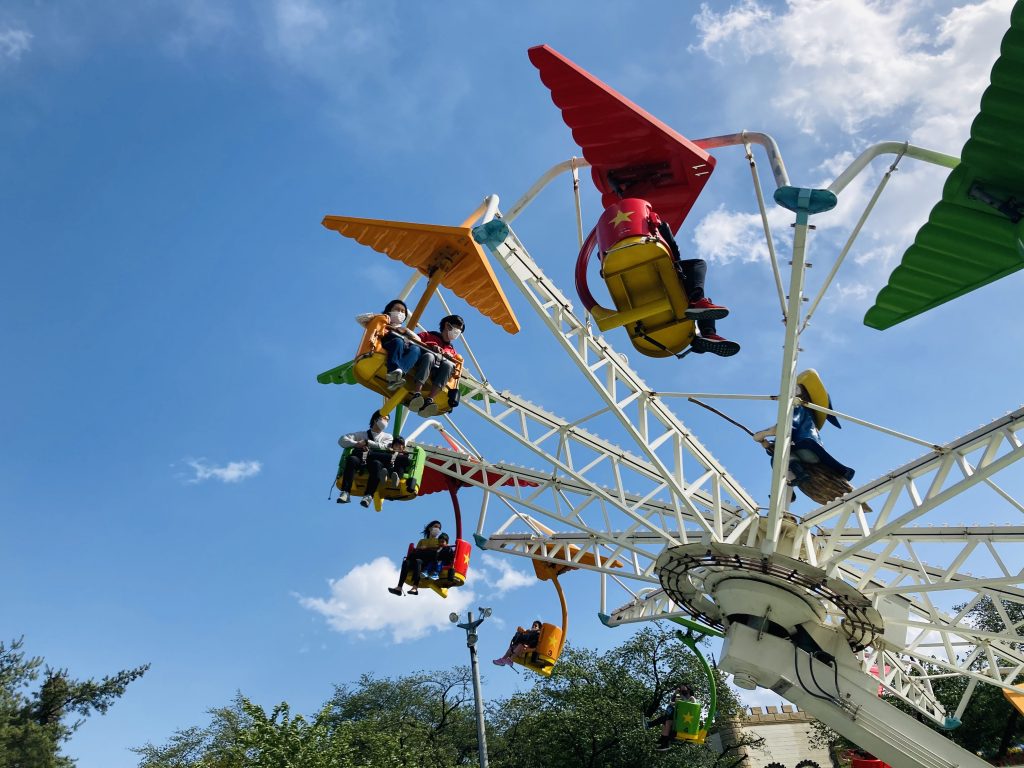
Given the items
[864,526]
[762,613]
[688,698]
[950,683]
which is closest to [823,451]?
[864,526]

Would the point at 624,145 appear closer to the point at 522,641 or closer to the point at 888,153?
the point at 888,153

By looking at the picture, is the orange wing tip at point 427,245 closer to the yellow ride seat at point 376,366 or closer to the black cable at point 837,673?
the yellow ride seat at point 376,366

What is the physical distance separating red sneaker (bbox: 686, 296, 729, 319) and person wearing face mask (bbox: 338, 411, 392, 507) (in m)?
5.86

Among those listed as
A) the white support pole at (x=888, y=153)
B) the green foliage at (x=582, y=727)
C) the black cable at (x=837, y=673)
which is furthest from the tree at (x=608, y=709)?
the white support pole at (x=888, y=153)

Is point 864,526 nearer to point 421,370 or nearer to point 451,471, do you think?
point 421,370

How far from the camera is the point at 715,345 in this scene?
34.0ft

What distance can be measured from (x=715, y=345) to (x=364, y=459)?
638 cm

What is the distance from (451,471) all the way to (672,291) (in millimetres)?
7509

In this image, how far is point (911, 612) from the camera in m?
13.9

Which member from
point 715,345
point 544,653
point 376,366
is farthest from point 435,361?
point 544,653

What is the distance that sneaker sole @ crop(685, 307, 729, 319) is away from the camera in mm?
9719

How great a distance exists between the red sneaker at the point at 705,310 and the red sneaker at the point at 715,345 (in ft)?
1.88

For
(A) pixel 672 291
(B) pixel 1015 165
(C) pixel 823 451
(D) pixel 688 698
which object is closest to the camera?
(B) pixel 1015 165

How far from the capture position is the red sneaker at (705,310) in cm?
973
